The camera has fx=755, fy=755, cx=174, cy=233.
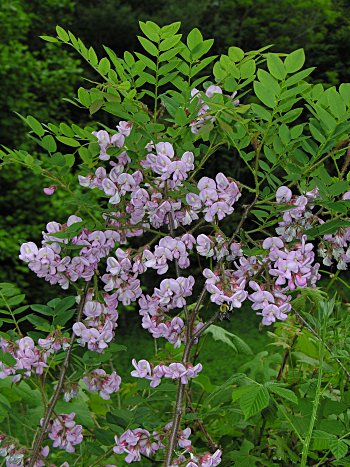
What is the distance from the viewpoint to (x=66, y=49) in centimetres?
998

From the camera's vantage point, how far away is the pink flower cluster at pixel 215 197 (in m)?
1.45

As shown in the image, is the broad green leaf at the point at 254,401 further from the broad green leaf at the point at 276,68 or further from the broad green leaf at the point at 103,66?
the broad green leaf at the point at 103,66

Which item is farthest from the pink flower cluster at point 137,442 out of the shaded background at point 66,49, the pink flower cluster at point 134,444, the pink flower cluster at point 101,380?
the shaded background at point 66,49

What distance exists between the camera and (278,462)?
199 cm

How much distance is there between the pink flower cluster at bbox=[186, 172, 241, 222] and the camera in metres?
1.45

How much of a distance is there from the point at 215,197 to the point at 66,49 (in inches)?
354

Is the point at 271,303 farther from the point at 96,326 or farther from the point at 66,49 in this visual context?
the point at 66,49

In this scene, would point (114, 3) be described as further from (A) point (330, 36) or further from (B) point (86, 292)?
(B) point (86, 292)

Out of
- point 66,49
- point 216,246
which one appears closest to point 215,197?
point 216,246

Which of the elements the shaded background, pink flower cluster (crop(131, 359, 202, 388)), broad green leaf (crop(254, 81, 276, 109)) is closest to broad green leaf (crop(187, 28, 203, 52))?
broad green leaf (crop(254, 81, 276, 109))

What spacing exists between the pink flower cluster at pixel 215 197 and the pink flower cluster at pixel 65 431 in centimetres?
59

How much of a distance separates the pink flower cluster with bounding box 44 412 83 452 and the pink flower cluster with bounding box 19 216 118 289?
335mm

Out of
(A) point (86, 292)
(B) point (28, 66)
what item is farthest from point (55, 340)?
(B) point (28, 66)

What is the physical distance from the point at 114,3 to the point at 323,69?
3.47 meters
